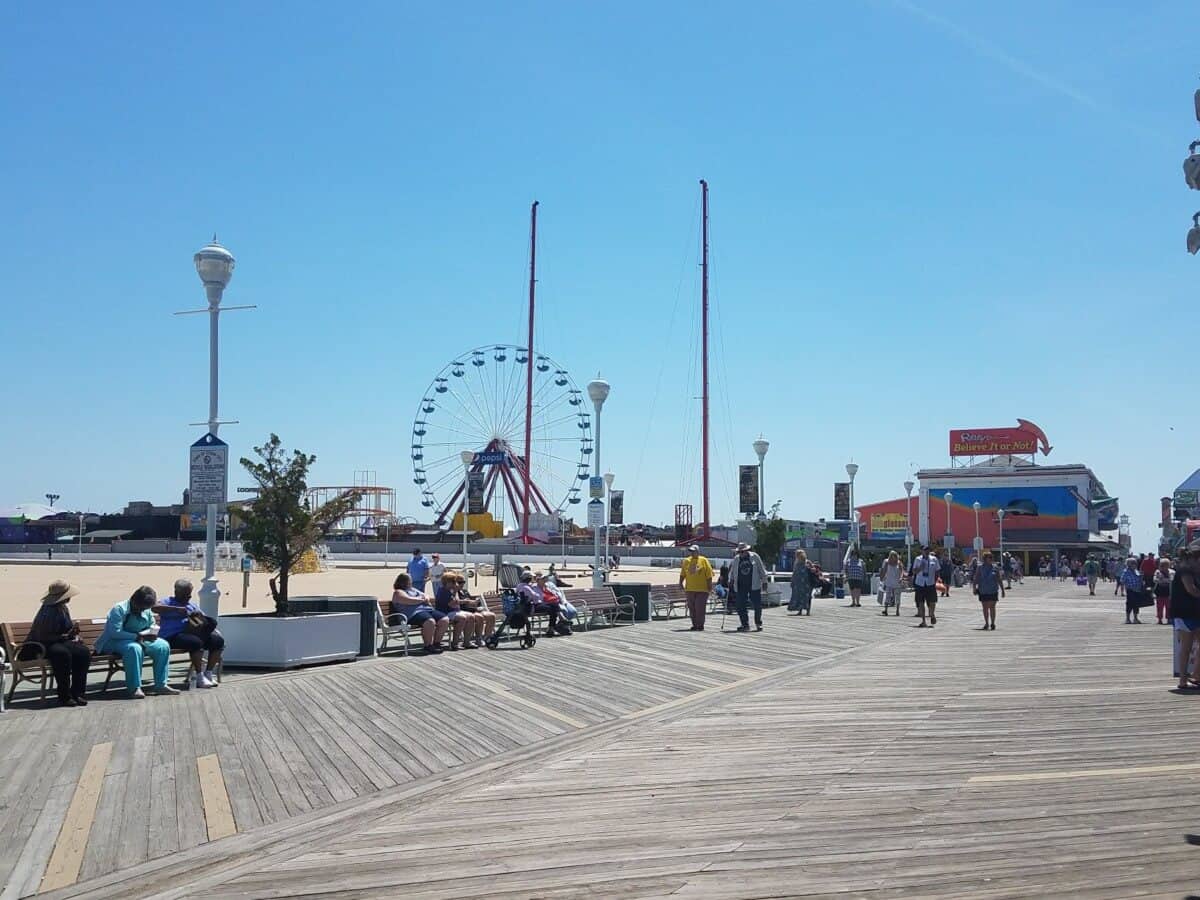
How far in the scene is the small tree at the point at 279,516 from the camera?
44.3ft

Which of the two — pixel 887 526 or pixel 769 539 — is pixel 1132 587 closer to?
pixel 769 539

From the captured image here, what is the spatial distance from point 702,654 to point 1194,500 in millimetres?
47916

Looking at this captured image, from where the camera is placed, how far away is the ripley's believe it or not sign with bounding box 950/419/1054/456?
84250 millimetres

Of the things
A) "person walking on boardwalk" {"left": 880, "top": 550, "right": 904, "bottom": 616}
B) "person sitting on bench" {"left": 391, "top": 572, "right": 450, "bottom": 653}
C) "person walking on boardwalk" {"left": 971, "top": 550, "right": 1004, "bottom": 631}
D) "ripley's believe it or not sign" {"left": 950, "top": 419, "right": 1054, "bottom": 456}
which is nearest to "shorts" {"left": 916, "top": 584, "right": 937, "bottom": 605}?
"person walking on boardwalk" {"left": 971, "top": 550, "right": 1004, "bottom": 631}

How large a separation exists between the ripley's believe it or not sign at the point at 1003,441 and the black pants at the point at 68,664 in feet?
269

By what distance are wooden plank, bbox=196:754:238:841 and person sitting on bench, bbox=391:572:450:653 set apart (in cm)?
627

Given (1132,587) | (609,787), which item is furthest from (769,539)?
(609,787)

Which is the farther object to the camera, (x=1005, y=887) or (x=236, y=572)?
(x=236, y=572)

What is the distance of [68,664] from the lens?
9.59 metres

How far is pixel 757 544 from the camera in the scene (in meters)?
40.7

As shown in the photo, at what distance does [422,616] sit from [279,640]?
2.32m

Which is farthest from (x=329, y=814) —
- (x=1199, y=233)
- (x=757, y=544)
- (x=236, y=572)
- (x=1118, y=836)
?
(x=236, y=572)

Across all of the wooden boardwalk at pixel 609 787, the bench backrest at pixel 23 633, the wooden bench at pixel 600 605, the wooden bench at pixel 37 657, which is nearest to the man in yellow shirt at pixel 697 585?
the wooden bench at pixel 600 605

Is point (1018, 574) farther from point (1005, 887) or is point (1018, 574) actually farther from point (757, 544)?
point (1005, 887)
